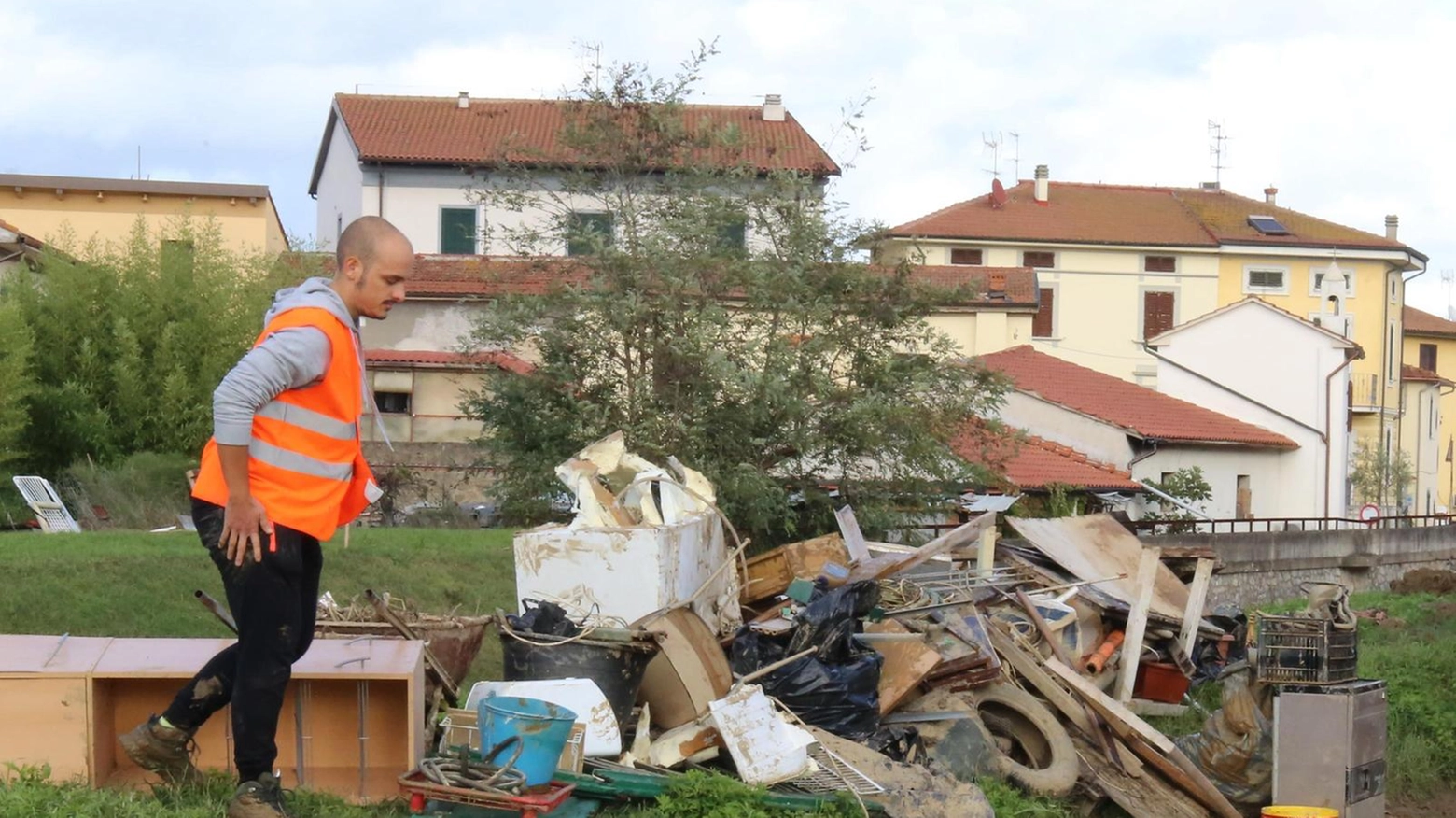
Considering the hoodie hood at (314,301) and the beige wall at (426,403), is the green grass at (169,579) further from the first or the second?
the beige wall at (426,403)

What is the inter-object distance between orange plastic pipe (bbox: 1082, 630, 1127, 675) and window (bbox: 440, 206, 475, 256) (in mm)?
32536

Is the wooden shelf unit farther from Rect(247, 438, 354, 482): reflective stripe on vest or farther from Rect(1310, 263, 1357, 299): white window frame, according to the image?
Rect(1310, 263, 1357, 299): white window frame

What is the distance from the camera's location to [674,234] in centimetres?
1727

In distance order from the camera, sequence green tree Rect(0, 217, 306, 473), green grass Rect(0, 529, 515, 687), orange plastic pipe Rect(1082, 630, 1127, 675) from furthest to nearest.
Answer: green tree Rect(0, 217, 306, 473)
green grass Rect(0, 529, 515, 687)
orange plastic pipe Rect(1082, 630, 1127, 675)

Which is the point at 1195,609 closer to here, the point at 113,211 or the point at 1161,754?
the point at 1161,754

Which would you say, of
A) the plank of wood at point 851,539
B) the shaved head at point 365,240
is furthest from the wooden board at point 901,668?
the shaved head at point 365,240

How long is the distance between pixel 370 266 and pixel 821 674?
3623mm

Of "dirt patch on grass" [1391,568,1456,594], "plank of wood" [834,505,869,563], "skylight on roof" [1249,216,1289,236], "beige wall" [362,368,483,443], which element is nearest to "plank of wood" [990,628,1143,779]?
"plank of wood" [834,505,869,563]

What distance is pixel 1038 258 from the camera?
59.3 m

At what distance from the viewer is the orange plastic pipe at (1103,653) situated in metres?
11.9

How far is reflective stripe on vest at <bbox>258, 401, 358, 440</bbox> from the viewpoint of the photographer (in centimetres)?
555

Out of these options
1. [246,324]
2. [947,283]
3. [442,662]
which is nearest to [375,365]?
[246,324]

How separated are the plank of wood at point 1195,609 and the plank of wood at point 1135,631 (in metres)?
0.57

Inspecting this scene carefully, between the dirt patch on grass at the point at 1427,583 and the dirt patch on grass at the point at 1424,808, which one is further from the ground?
the dirt patch on grass at the point at 1424,808
